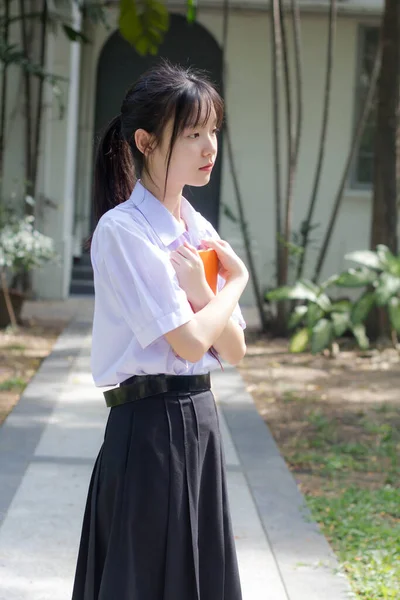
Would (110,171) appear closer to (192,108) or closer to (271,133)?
(192,108)

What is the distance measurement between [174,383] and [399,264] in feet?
21.9

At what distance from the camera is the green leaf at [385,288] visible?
28.0ft

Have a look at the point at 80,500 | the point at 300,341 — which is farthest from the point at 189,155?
the point at 300,341

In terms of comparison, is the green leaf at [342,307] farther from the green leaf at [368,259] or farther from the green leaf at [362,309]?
the green leaf at [368,259]

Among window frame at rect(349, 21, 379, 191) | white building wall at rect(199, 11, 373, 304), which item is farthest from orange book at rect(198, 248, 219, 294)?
window frame at rect(349, 21, 379, 191)

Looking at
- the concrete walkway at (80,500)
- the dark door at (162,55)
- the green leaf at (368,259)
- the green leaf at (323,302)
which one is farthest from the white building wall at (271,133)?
the concrete walkway at (80,500)

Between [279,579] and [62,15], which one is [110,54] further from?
[279,579]

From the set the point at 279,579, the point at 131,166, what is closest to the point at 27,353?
the point at 279,579

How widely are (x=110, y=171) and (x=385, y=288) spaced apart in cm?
635

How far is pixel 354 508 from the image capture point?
471cm

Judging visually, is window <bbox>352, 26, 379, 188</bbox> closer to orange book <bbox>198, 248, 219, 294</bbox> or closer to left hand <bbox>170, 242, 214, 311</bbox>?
orange book <bbox>198, 248, 219, 294</bbox>

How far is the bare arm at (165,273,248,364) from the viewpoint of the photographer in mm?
2189

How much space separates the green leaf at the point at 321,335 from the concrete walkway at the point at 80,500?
139 centimetres

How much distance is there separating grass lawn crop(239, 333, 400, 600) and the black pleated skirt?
150 cm
